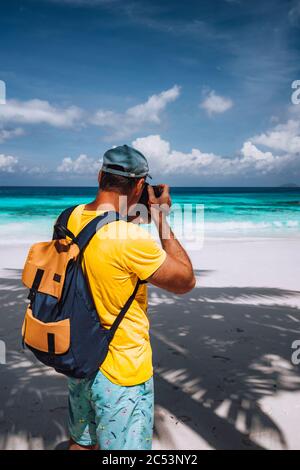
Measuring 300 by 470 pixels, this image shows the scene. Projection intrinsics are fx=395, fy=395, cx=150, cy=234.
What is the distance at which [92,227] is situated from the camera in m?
1.64

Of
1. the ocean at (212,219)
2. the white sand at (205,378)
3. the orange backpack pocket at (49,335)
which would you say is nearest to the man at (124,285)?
the orange backpack pocket at (49,335)

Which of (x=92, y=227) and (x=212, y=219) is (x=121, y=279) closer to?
(x=92, y=227)

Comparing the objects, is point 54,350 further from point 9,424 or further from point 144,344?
point 9,424

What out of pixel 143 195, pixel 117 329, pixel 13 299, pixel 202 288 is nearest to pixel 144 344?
pixel 117 329

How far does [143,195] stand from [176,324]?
3.86 meters

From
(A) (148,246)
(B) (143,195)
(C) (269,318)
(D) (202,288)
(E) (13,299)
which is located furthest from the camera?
(D) (202,288)

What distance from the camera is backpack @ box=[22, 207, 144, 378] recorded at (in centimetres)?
160

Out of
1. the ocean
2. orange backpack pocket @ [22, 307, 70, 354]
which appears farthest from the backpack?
the ocean

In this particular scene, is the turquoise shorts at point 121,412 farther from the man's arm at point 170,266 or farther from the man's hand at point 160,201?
the man's hand at point 160,201

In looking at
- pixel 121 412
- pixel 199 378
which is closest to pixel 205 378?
pixel 199 378

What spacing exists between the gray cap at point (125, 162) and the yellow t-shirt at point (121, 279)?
0.70 feet

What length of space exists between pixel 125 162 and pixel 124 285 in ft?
1.72

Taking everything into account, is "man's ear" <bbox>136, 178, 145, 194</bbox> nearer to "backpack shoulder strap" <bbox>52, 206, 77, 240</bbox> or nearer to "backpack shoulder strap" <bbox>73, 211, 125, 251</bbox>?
"backpack shoulder strap" <bbox>73, 211, 125, 251</bbox>

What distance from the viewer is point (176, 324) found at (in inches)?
214
